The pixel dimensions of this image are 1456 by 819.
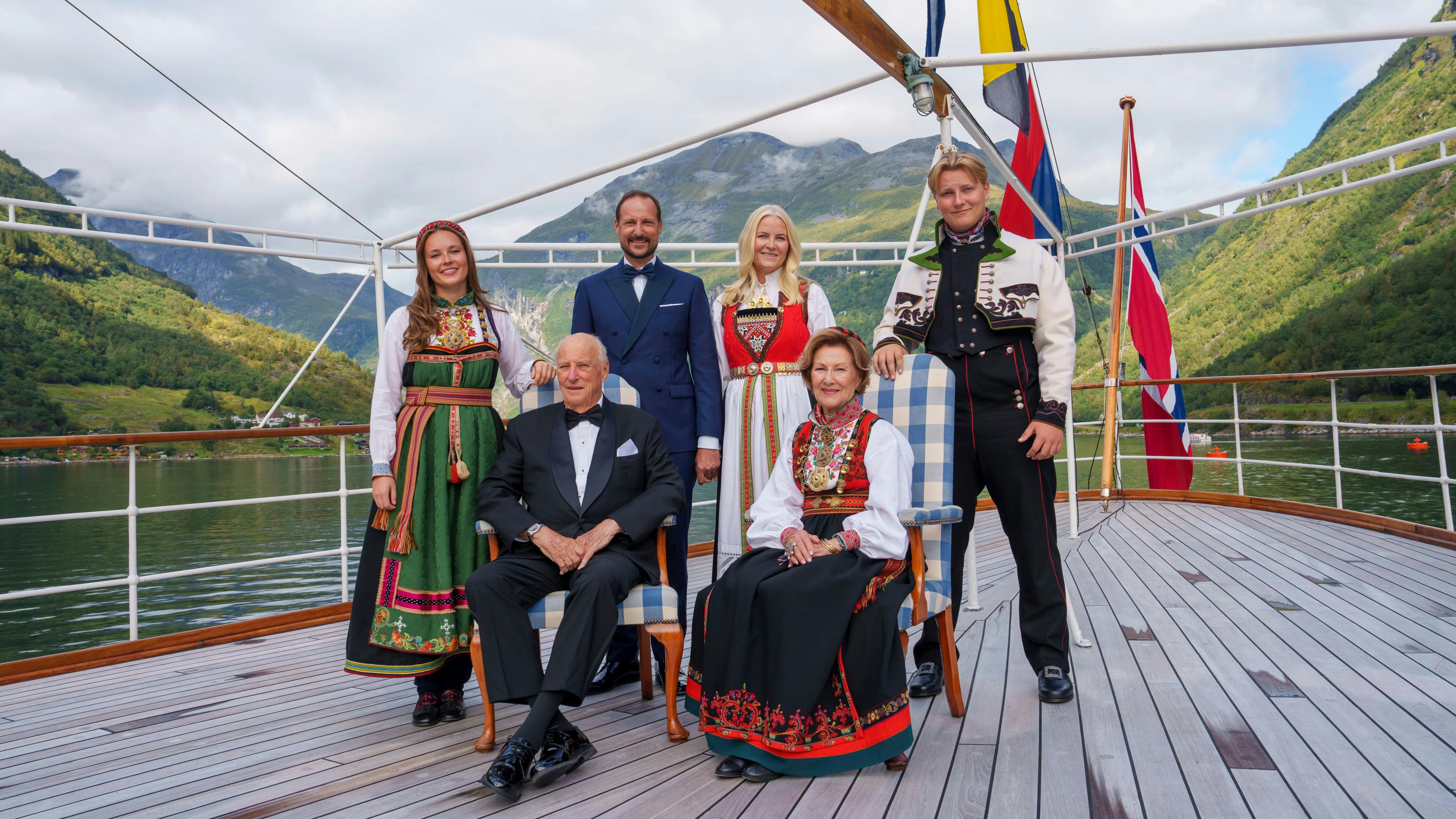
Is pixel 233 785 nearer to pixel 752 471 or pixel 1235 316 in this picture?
pixel 752 471

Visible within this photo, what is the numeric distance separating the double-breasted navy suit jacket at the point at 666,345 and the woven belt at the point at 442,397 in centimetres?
37

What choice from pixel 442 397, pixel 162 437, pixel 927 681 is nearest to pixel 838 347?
pixel 927 681

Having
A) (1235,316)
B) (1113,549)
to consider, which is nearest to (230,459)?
(1113,549)

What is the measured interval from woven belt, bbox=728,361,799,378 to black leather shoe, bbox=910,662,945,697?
0.94 metres

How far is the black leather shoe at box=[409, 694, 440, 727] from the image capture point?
7.36 feet

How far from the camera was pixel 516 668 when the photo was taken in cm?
193

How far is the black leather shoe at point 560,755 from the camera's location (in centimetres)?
173

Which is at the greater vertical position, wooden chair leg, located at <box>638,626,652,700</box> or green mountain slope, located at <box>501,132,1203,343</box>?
green mountain slope, located at <box>501,132,1203,343</box>

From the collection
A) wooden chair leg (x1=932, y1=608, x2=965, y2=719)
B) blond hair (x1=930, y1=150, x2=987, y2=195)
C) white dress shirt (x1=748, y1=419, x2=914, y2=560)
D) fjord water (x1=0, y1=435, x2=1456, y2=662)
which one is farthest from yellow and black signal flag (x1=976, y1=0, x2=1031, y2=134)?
fjord water (x1=0, y1=435, x2=1456, y2=662)

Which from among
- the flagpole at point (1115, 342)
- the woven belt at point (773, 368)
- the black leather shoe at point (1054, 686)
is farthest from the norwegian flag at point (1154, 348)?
the woven belt at point (773, 368)

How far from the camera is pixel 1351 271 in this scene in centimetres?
5956

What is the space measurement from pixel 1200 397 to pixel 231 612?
52981 millimetres

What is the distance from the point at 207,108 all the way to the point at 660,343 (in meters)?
4.67

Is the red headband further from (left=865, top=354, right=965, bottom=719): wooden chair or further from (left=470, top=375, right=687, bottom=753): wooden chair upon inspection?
(left=865, top=354, right=965, bottom=719): wooden chair
